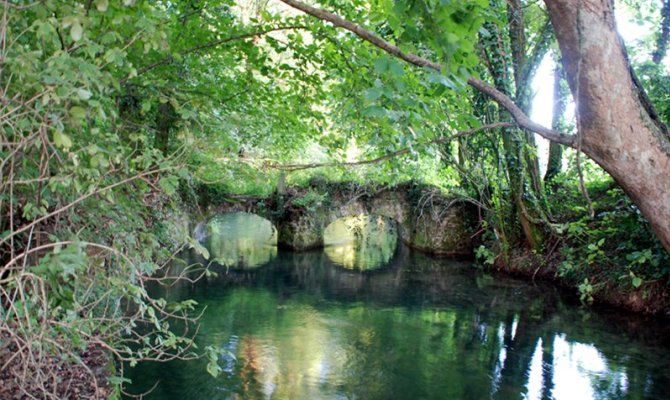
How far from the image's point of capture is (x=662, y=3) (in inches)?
448

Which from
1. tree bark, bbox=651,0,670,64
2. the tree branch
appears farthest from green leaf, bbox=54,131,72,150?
tree bark, bbox=651,0,670,64

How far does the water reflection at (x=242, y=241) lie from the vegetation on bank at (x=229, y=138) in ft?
5.61

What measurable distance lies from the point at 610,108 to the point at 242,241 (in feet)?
53.2

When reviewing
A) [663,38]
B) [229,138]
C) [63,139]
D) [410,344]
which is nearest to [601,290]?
[410,344]

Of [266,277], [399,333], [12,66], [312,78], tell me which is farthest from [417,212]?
[12,66]

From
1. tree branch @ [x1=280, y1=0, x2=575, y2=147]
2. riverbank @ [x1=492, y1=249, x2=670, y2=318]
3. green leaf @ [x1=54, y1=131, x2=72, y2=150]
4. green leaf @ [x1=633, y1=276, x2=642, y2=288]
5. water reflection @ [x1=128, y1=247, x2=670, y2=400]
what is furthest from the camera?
riverbank @ [x1=492, y1=249, x2=670, y2=318]

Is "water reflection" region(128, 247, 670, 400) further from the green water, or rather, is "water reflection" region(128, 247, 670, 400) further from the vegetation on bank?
the vegetation on bank

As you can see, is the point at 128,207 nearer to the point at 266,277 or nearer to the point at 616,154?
the point at 616,154

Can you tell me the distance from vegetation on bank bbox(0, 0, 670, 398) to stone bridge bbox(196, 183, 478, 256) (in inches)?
12.5

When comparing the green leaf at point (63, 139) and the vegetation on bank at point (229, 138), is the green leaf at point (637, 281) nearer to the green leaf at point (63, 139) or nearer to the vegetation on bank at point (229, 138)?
the vegetation on bank at point (229, 138)

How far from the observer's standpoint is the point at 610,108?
256 centimetres

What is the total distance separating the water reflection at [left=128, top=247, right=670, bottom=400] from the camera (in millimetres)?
5883

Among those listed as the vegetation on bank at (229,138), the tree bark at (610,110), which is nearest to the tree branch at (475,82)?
the vegetation on bank at (229,138)

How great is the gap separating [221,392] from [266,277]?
6.48 meters
